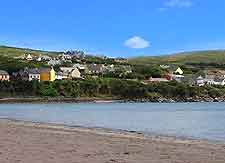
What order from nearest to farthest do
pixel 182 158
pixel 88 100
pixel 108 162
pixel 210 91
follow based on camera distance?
pixel 108 162
pixel 182 158
pixel 88 100
pixel 210 91

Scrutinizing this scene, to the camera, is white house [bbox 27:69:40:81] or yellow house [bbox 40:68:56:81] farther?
yellow house [bbox 40:68:56:81]

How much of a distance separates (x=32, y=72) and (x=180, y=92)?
43352mm

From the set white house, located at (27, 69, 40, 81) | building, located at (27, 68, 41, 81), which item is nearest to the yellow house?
building, located at (27, 68, 41, 81)

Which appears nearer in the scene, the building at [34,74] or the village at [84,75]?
the building at [34,74]

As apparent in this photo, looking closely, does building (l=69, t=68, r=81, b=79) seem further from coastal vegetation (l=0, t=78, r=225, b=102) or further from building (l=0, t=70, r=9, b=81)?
building (l=0, t=70, r=9, b=81)

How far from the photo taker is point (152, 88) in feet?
464

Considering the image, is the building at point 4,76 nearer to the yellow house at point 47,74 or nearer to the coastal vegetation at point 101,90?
the coastal vegetation at point 101,90

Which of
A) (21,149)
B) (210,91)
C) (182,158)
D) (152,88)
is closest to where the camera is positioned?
(182,158)

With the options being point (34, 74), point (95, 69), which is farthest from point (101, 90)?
point (95, 69)

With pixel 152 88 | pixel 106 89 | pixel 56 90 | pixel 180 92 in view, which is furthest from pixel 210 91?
pixel 56 90

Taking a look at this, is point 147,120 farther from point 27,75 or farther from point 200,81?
point 200,81

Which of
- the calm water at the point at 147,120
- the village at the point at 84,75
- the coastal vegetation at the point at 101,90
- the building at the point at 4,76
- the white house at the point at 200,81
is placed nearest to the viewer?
the calm water at the point at 147,120

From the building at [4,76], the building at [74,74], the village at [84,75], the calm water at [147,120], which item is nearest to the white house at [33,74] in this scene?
the village at [84,75]

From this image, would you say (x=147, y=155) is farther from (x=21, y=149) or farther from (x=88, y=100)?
(x=88, y=100)
